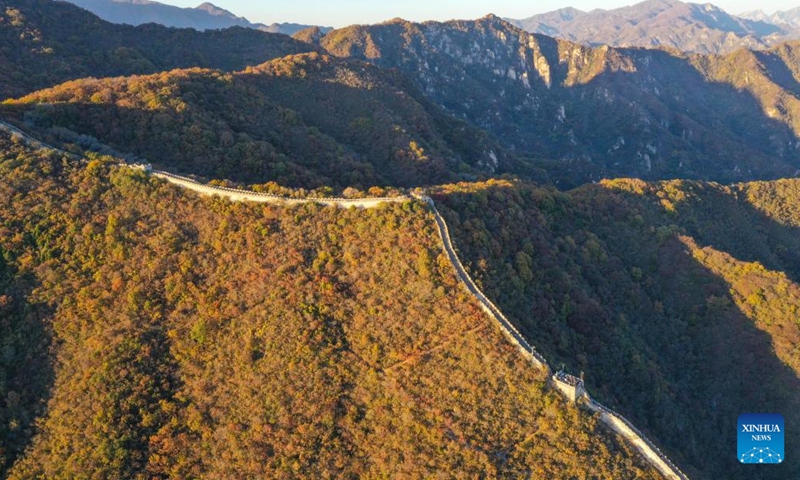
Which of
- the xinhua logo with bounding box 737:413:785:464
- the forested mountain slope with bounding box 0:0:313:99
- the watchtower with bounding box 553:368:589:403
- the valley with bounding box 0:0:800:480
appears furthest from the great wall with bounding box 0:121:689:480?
the forested mountain slope with bounding box 0:0:313:99

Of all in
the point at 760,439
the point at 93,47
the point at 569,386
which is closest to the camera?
the point at 569,386

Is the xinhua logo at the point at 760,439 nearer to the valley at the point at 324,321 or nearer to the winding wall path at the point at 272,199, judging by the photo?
the valley at the point at 324,321

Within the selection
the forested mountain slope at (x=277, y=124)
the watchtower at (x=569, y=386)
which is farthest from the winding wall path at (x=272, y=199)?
the watchtower at (x=569, y=386)

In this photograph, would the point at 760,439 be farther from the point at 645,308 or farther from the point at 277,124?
the point at 277,124

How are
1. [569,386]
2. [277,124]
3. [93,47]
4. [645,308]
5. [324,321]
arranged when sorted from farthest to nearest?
[93,47] → [277,124] → [645,308] → [324,321] → [569,386]

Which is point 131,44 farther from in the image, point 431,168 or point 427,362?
point 427,362

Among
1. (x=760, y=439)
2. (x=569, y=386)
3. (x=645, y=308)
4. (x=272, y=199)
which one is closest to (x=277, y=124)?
(x=272, y=199)
